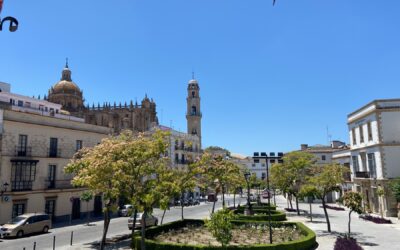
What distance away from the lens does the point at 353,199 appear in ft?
75.3

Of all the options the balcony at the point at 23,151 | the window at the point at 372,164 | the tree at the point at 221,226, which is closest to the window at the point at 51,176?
the balcony at the point at 23,151

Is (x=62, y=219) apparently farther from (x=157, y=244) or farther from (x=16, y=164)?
(x=157, y=244)

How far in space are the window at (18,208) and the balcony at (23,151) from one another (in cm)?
439

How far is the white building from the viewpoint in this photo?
116 ft

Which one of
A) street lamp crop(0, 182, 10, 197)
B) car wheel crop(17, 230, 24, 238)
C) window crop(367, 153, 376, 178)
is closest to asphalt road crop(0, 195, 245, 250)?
car wheel crop(17, 230, 24, 238)

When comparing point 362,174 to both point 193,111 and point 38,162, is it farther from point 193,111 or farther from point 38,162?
point 193,111

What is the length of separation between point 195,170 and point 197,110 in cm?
6711

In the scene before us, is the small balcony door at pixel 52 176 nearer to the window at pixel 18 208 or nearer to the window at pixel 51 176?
the window at pixel 51 176

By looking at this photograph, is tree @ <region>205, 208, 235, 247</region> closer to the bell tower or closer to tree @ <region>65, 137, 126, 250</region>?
tree @ <region>65, 137, 126, 250</region>

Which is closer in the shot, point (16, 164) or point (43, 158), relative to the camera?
point (16, 164)

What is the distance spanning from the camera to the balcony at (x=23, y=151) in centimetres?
3253

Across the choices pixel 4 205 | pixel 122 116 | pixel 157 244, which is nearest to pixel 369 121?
pixel 157 244

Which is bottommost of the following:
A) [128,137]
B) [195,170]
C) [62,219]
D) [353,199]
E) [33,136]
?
[62,219]

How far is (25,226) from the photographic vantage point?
2595 cm
